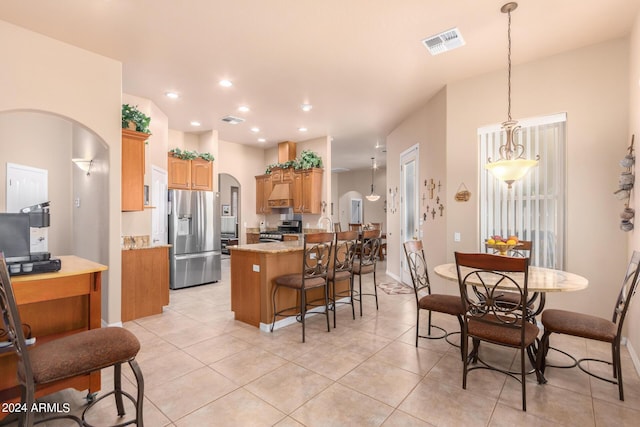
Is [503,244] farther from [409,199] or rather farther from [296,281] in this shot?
[409,199]

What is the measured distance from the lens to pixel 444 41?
10.5 ft

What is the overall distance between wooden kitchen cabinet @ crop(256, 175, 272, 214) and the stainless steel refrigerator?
1770mm

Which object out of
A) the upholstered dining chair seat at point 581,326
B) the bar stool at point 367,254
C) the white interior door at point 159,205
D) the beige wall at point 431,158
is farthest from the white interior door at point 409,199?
the white interior door at point 159,205

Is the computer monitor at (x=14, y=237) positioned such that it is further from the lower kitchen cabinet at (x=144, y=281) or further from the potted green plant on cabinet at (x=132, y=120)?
the potted green plant on cabinet at (x=132, y=120)

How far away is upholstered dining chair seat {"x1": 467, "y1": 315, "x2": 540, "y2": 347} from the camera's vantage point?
220 cm

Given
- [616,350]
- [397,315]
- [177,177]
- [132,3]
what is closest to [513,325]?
[616,350]

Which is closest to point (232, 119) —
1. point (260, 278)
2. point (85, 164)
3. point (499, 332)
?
point (85, 164)

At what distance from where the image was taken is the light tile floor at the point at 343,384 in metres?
2.06

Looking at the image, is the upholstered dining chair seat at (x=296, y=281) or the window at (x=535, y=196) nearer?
the upholstered dining chair seat at (x=296, y=281)

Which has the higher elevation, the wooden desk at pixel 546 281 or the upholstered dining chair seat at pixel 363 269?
the wooden desk at pixel 546 281

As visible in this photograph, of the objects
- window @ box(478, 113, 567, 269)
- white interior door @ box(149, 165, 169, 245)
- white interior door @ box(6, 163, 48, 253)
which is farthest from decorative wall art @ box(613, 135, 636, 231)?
white interior door @ box(6, 163, 48, 253)

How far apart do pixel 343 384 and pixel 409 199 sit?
14.0 ft

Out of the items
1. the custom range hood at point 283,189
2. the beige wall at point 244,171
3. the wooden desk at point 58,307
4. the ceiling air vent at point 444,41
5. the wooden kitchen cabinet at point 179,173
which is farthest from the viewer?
the beige wall at point 244,171

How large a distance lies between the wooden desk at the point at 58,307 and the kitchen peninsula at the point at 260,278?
63.2 inches
